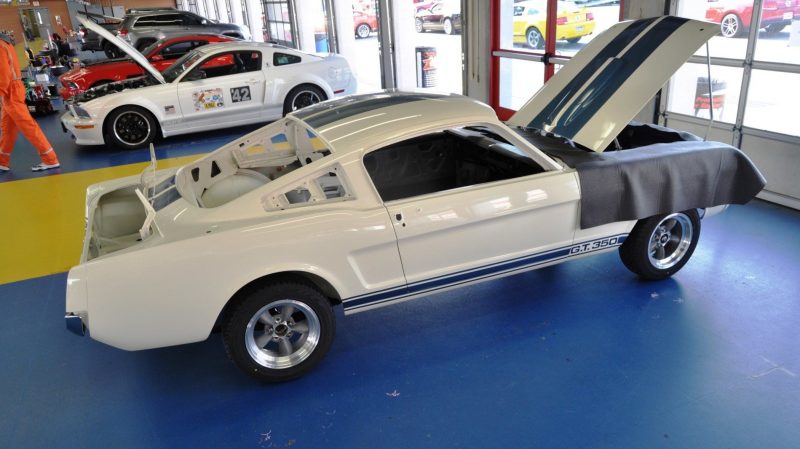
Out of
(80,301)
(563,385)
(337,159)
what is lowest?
(563,385)

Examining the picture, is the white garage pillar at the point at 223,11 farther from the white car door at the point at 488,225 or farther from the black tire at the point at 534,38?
the white car door at the point at 488,225

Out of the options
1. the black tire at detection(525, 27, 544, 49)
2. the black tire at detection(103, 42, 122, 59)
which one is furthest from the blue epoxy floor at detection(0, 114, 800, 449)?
the black tire at detection(103, 42, 122, 59)

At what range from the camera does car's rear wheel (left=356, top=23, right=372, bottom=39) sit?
18.1 metres

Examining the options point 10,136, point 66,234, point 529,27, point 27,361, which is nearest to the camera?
point 27,361

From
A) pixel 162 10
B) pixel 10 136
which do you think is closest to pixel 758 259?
pixel 10 136

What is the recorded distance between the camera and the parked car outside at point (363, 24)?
17.7 meters

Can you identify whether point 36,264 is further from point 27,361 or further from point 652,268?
point 652,268

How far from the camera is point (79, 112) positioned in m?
9.10

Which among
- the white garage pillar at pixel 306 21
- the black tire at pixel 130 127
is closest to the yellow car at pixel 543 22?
the black tire at pixel 130 127

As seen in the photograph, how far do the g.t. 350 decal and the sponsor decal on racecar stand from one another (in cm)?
715

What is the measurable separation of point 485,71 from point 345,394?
24.2 ft

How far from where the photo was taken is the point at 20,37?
1222 inches

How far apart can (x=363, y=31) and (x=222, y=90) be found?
9.72 meters

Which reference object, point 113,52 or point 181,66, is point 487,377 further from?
point 113,52
